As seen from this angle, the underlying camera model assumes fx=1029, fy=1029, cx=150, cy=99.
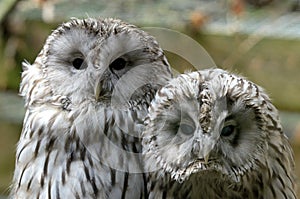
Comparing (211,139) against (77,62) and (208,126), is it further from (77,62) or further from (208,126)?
(77,62)

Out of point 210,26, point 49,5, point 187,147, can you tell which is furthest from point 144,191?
point 49,5

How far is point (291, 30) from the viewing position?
334cm

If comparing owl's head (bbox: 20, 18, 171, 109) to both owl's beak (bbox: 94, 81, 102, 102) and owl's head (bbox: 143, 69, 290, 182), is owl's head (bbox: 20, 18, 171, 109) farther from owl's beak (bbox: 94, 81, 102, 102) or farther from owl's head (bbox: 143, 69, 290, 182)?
owl's head (bbox: 143, 69, 290, 182)

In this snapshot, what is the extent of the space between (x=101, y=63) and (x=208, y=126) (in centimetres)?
30

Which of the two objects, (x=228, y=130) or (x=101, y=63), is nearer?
(x=228, y=130)

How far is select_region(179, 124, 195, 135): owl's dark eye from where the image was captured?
80.4 inches

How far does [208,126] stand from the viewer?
2.00 meters

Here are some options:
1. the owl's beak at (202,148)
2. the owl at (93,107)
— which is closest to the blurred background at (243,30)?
the owl at (93,107)

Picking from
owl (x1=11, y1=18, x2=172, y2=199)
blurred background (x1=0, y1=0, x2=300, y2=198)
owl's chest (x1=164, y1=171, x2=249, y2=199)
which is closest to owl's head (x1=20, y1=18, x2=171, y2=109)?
owl (x1=11, y1=18, x2=172, y2=199)

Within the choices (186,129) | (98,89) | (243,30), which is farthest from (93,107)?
(243,30)

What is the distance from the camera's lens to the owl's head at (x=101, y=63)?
85.0 inches

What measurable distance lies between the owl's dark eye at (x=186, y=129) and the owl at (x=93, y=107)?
0.19 metres

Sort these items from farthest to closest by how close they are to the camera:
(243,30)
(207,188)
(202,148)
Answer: (243,30) < (207,188) < (202,148)

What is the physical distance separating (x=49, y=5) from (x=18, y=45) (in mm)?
184
